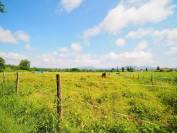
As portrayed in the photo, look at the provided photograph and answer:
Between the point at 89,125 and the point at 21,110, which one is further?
the point at 21,110

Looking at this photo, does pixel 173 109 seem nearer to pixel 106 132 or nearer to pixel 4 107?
pixel 106 132

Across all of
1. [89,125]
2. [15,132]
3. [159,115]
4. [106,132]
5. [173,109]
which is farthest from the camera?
[173,109]

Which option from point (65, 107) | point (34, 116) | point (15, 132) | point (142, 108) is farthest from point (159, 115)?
point (15, 132)

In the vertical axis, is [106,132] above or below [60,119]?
below

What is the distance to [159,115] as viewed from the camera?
12.4m

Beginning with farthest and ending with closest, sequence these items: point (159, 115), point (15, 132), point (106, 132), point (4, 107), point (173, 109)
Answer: point (173, 109), point (159, 115), point (4, 107), point (106, 132), point (15, 132)

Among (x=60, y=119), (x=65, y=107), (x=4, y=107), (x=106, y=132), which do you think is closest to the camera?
(x=60, y=119)

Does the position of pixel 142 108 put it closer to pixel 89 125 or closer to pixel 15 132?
pixel 89 125

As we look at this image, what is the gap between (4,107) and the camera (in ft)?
31.3

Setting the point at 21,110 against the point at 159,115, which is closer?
the point at 21,110

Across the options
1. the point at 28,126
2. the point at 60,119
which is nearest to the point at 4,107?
the point at 28,126

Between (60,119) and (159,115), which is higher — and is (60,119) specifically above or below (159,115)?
above

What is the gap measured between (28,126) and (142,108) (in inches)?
343

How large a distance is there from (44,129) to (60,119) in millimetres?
547
